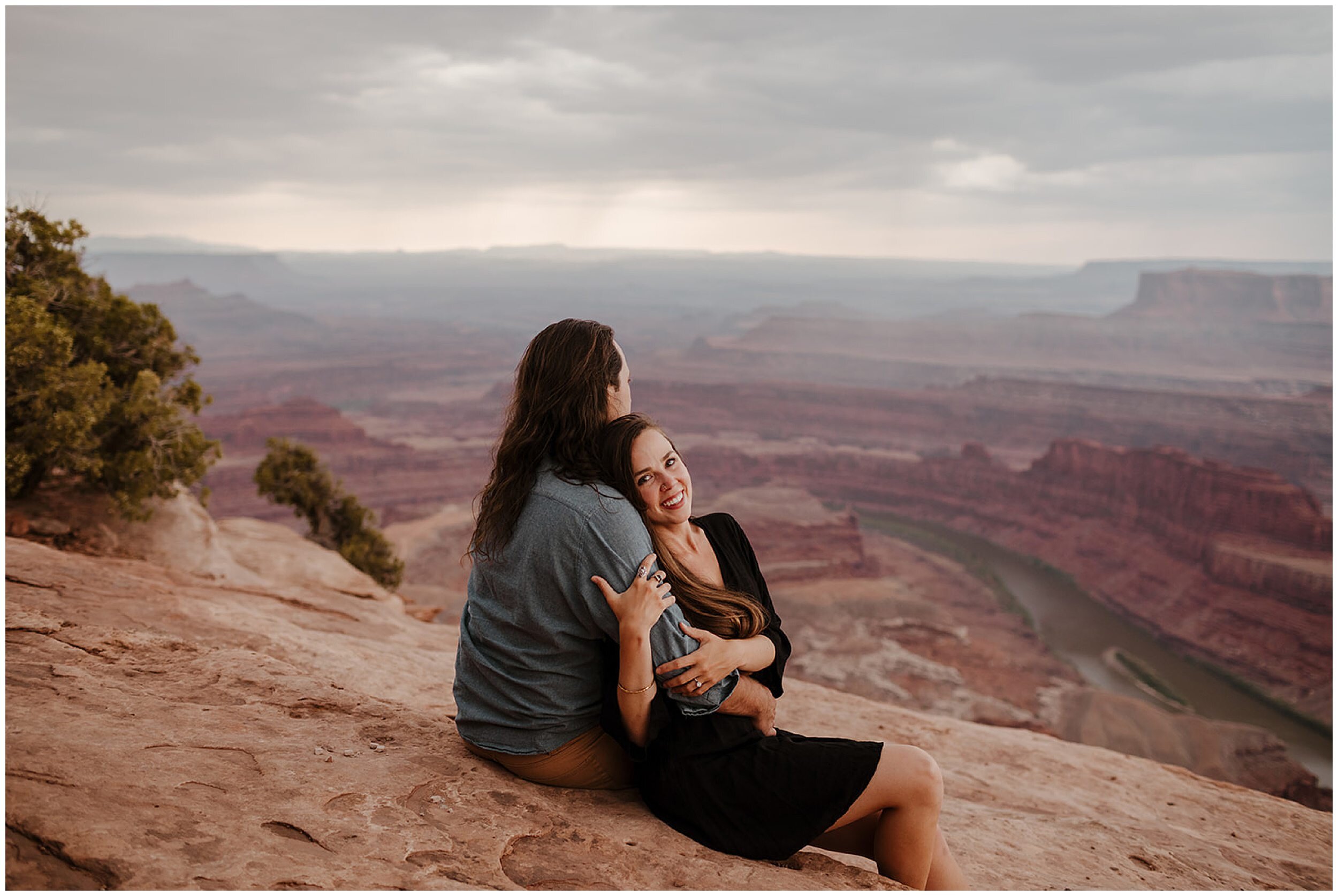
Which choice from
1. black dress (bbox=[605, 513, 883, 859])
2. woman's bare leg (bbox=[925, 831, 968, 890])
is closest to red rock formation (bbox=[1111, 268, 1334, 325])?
woman's bare leg (bbox=[925, 831, 968, 890])

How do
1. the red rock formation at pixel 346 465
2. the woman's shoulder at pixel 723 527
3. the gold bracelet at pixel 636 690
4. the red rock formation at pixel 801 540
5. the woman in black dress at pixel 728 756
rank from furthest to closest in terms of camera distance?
the red rock formation at pixel 346 465, the red rock formation at pixel 801 540, the woman's shoulder at pixel 723 527, the woman in black dress at pixel 728 756, the gold bracelet at pixel 636 690

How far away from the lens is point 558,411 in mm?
3281

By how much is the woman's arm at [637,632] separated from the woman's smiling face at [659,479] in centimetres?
29

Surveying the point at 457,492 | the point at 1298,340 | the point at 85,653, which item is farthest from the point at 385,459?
the point at 1298,340

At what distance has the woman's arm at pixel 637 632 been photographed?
9.83 feet

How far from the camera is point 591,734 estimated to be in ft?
11.4

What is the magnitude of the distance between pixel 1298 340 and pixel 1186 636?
10339 centimetres

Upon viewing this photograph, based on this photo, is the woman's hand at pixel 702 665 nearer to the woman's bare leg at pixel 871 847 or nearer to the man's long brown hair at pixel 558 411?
the man's long brown hair at pixel 558 411

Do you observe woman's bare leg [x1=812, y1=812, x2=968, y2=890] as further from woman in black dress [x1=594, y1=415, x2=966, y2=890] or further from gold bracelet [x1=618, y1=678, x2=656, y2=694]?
gold bracelet [x1=618, y1=678, x2=656, y2=694]

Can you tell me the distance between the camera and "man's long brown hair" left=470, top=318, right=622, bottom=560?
3.25m

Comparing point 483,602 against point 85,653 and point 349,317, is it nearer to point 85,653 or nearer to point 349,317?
point 85,653

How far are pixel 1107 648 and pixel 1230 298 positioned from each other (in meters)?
122

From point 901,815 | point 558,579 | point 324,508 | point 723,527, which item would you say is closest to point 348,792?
point 558,579

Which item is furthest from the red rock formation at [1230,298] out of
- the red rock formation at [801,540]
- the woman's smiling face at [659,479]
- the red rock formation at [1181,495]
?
the woman's smiling face at [659,479]
